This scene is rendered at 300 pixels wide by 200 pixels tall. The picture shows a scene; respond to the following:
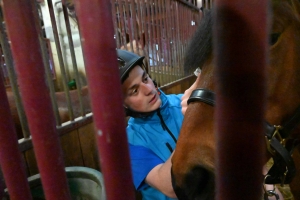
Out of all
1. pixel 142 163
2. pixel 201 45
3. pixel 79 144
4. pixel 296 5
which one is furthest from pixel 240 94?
pixel 79 144

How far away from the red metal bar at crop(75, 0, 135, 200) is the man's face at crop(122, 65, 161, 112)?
2.36 feet

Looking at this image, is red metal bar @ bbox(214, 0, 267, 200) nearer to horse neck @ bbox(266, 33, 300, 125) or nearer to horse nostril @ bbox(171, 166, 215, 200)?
horse nostril @ bbox(171, 166, 215, 200)

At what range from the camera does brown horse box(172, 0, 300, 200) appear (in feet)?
1.61

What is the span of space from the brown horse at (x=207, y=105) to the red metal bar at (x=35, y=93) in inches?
11.8

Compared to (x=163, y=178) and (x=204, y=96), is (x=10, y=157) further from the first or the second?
(x=163, y=178)

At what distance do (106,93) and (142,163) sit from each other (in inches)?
27.0

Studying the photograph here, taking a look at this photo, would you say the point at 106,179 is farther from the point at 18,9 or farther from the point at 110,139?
the point at 18,9

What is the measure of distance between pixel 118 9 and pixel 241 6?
130cm

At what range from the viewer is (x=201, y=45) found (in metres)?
0.60

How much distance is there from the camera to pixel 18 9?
21 centimetres

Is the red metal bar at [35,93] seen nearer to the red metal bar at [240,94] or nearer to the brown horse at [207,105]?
the red metal bar at [240,94]

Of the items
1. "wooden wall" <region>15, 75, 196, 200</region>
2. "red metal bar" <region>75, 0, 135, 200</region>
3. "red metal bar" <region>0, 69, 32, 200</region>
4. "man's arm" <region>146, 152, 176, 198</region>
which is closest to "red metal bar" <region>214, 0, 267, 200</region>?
"red metal bar" <region>75, 0, 135, 200</region>

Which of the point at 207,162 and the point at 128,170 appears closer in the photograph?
the point at 128,170

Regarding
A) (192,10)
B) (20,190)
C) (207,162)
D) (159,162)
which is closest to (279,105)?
(207,162)
